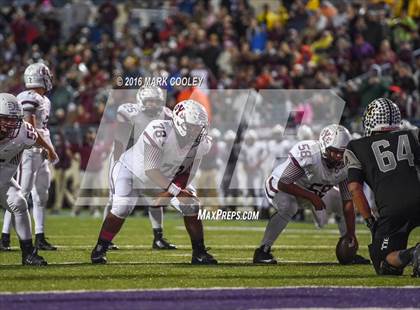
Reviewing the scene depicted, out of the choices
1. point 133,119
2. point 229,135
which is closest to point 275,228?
point 133,119

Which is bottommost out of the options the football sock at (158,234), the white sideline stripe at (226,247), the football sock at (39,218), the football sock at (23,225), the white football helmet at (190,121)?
the white sideline stripe at (226,247)

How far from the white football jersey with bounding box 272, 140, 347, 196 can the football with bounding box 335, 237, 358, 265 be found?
60cm

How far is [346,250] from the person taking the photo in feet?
30.2

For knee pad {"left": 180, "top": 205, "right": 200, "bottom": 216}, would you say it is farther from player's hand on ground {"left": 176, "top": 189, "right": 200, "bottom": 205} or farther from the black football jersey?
the black football jersey

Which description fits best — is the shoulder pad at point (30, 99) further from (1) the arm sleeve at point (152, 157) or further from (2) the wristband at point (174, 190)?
(2) the wristband at point (174, 190)

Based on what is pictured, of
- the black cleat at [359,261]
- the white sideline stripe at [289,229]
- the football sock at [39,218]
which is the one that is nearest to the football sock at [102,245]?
the football sock at [39,218]

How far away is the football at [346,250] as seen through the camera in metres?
9.21

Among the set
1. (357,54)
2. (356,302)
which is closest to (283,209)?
(356,302)

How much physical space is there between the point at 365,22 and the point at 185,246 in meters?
8.92

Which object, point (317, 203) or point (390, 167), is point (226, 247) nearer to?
point (317, 203)

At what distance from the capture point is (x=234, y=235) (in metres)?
13.6

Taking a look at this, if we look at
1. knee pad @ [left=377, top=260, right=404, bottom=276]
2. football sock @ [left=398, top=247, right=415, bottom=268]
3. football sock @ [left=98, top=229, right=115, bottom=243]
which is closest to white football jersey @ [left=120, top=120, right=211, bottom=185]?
football sock @ [left=98, top=229, right=115, bottom=243]

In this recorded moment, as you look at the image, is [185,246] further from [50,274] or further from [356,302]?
[356,302]

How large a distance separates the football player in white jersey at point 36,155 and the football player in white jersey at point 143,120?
0.80 metres
